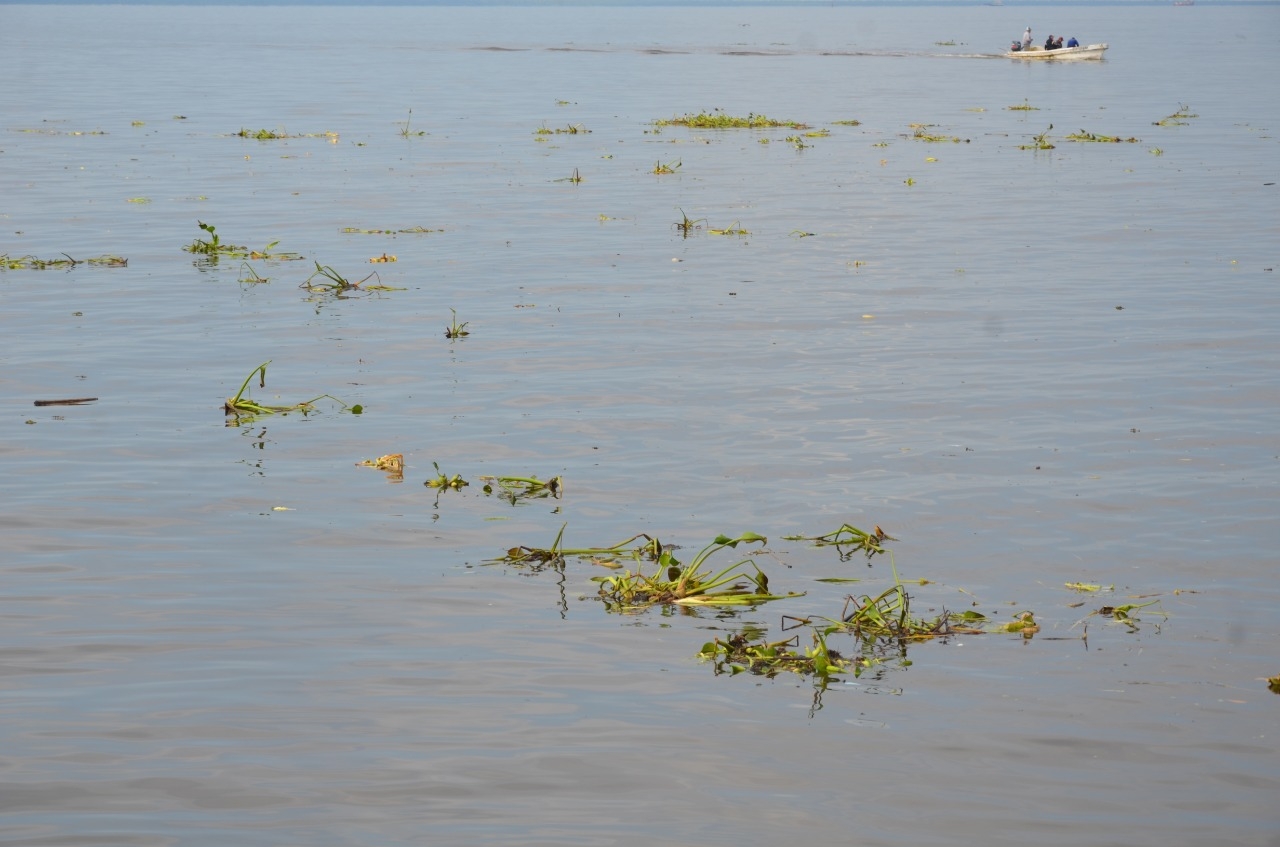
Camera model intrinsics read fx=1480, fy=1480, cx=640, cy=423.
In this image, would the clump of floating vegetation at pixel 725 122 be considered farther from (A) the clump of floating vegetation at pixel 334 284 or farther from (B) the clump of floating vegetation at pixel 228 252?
(A) the clump of floating vegetation at pixel 334 284

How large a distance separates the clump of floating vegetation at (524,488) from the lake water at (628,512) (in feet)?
0.35

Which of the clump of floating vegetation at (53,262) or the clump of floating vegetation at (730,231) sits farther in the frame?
the clump of floating vegetation at (730,231)

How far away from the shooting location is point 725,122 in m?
49.0

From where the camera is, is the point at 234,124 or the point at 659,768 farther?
the point at 234,124

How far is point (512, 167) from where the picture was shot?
37.5 m

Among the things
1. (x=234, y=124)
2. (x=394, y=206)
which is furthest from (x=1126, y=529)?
(x=234, y=124)

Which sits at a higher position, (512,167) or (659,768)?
(512,167)

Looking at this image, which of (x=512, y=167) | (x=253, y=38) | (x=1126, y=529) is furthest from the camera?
(x=253, y=38)

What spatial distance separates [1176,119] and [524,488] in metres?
46.7

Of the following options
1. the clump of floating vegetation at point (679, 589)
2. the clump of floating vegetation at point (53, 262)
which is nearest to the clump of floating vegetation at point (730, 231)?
the clump of floating vegetation at point (53, 262)

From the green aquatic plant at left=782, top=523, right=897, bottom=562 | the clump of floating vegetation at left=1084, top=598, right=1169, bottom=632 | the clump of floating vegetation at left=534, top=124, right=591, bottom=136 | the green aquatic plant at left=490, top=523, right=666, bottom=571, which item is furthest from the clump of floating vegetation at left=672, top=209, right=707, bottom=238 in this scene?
the clump of floating vegetation at left=534, top=124, right=591, bottom=136

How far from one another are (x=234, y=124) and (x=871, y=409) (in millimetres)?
39075

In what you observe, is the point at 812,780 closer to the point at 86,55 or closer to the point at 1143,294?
the point at 1143,294

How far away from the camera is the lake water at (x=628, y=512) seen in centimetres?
757
